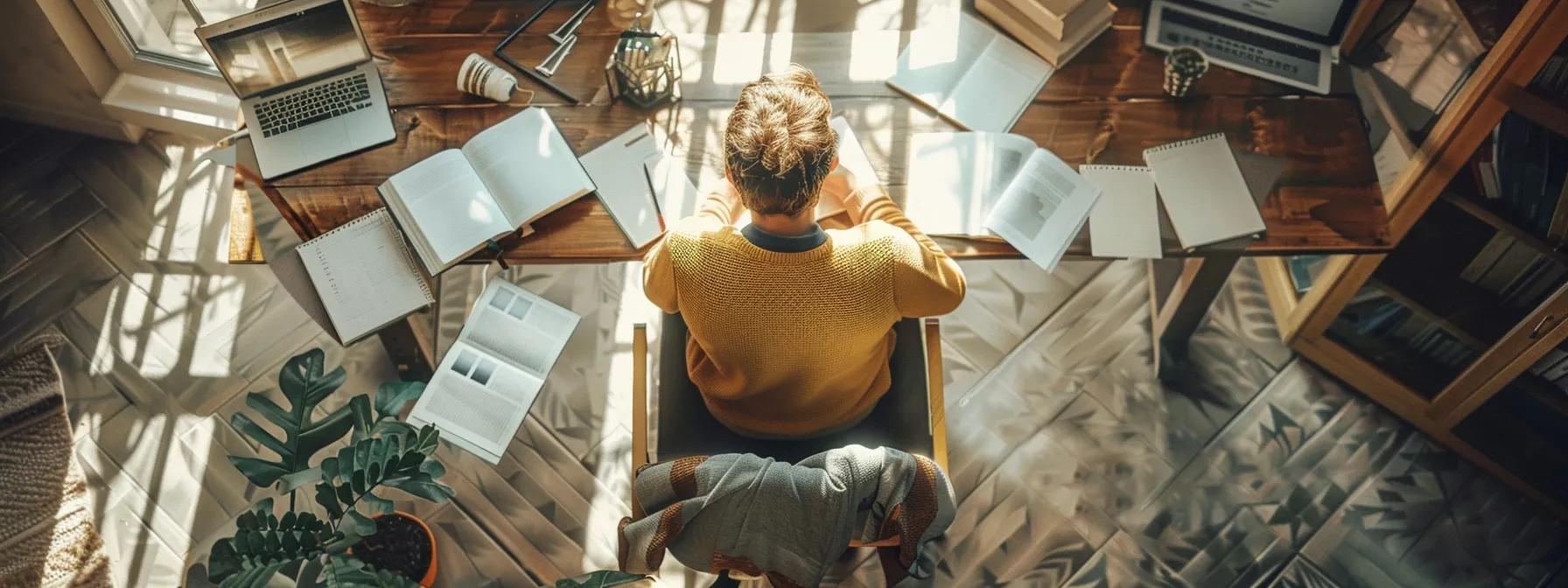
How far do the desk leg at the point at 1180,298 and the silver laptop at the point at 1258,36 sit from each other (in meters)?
0.43

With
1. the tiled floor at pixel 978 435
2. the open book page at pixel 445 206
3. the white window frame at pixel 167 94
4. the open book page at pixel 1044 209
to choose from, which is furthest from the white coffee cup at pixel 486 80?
the white window frame at pixel 167 94

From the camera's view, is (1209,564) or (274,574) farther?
(1209,564)

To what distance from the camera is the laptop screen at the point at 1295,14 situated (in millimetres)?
2238

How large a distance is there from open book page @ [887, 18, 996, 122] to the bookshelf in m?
0.83

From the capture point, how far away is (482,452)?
2.16m

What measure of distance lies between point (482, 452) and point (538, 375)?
7.8 inches

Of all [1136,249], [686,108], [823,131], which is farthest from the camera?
[686,108]

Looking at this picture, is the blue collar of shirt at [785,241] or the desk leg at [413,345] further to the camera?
the desk leg at [413,345]

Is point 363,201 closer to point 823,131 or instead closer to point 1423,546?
point 823,131

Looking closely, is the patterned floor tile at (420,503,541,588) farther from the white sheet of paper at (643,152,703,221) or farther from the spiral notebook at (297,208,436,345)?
the white sheet of paper at (643,152,703,221)

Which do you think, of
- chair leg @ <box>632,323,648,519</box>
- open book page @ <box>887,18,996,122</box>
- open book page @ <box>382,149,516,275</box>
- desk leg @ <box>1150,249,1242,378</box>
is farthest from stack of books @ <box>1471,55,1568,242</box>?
open book page @ <box>382,149,516,275</box>

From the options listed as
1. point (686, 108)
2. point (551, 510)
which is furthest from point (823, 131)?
point (551, 510)

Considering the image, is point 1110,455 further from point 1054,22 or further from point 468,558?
point 468,558

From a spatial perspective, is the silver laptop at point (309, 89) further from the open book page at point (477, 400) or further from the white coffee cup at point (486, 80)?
the open book page at point (477, 400)
